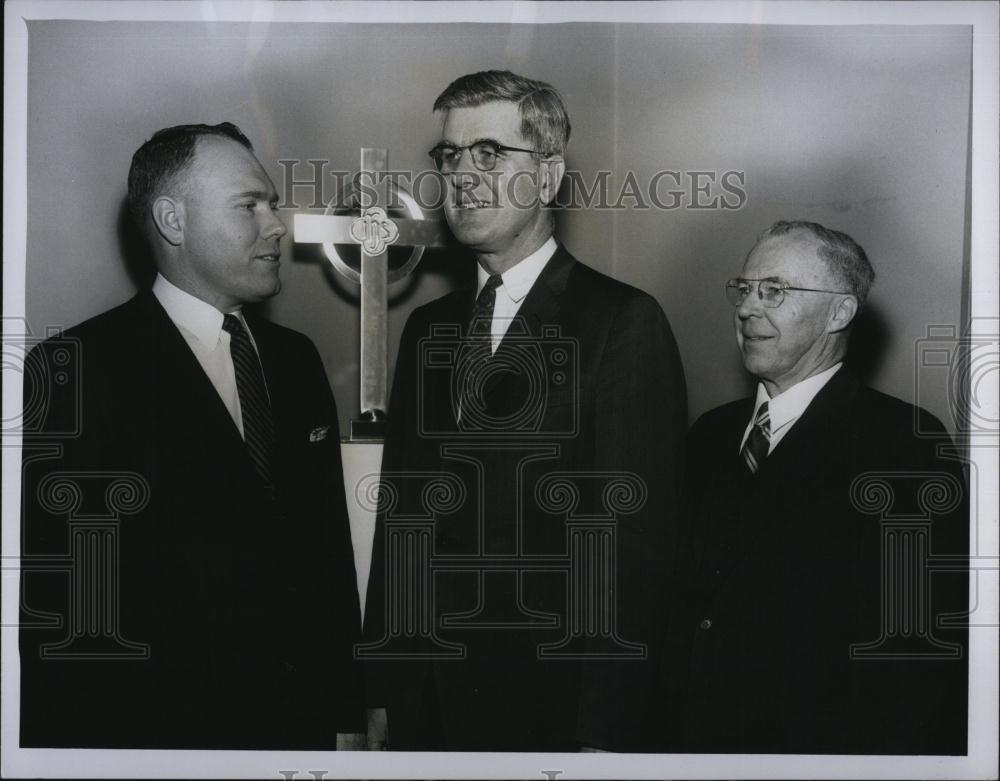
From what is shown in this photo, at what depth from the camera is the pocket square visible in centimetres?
227

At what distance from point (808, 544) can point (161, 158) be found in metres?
1.66

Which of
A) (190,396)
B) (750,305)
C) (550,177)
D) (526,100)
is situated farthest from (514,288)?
(190,396)

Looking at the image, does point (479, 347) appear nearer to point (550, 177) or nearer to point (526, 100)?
point (550, 177)

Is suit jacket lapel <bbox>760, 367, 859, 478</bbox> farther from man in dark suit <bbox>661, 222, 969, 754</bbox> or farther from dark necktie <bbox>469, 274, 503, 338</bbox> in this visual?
dark necktie <bbox>469, 274, 503, 338</bbox>

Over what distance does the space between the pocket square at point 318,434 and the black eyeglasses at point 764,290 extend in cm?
95

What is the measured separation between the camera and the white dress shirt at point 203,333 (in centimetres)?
224

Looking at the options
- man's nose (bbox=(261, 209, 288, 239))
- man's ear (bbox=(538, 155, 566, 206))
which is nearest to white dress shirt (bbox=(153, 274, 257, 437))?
man's nose (bbox=(261, 209, 288, 239))

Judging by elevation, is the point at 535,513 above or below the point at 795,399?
below

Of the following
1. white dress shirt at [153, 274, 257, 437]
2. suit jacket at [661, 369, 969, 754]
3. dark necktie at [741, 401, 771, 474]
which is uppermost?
white dress shirt at [153, 274, 257, 437]

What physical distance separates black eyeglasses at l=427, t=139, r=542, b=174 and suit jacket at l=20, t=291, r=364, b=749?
52cm

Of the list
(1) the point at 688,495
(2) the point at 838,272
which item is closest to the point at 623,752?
(1) the point at 688,495

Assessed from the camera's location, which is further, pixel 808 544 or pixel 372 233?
pixel 372 233

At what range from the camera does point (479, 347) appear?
2256 millimetres

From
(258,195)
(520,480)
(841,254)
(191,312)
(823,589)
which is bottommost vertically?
(823,589)
